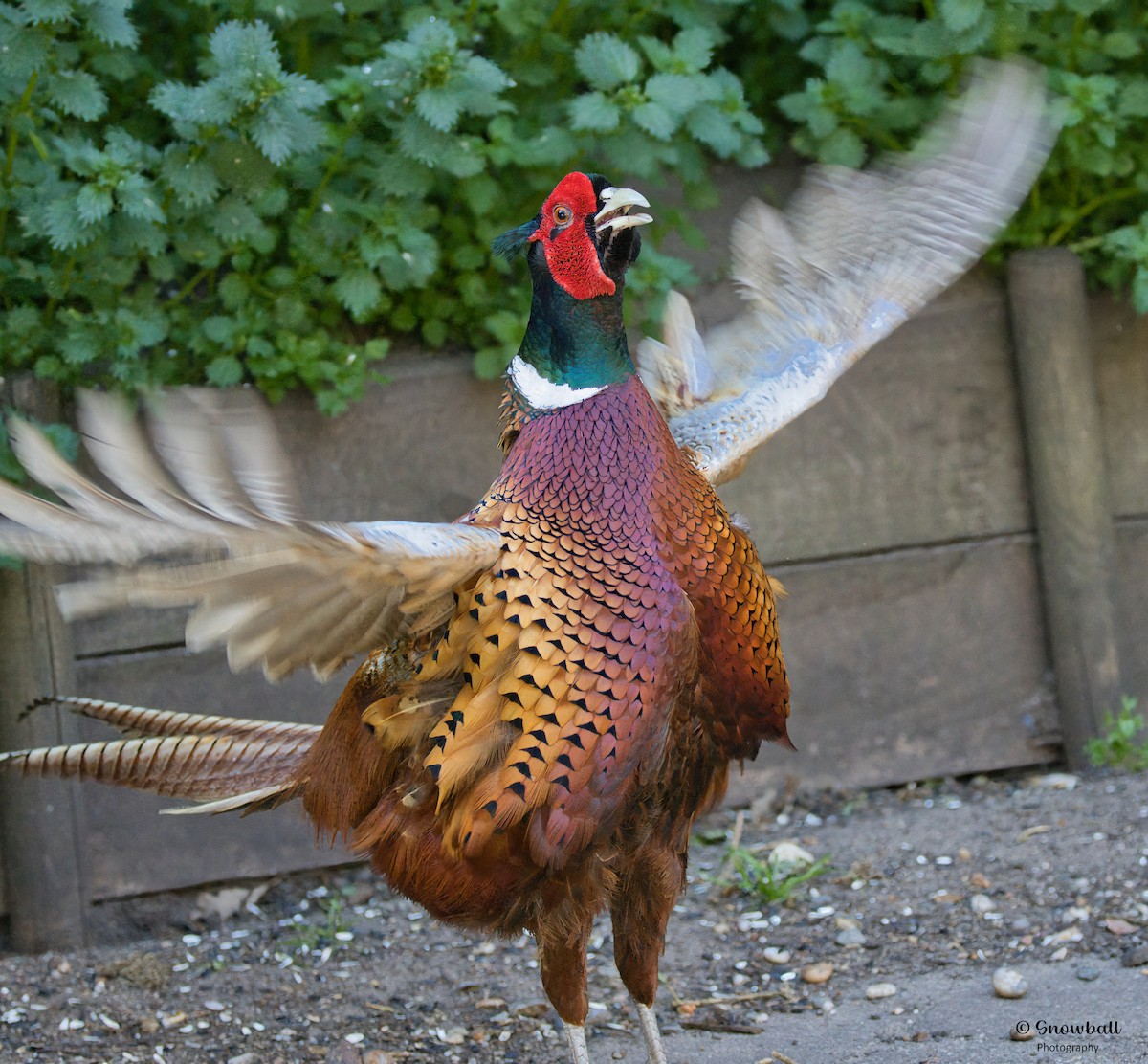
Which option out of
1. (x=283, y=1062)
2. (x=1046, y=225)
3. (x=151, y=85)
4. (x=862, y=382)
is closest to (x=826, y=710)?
(x=862, y=382)

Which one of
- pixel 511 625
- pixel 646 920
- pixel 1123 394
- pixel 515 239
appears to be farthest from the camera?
pixel 1123 394

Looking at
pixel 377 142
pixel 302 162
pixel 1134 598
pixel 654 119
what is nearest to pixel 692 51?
pixel 654 119

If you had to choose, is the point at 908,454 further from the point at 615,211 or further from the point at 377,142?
the point at 615,211

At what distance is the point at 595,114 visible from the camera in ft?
10.7

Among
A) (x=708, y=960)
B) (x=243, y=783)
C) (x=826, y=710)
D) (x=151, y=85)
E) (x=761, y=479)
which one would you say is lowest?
(x=708, y=960)

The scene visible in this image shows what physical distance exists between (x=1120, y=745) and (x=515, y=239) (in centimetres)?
236

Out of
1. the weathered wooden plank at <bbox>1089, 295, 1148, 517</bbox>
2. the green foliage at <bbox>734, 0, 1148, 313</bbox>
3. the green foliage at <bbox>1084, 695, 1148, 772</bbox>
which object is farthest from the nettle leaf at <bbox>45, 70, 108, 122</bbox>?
the green foliage at <bbox>1084, 695, 1148, 772</bbox>

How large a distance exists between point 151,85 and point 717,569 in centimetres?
206

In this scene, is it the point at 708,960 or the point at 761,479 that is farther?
the point at 761,479

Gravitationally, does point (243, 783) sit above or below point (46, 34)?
below

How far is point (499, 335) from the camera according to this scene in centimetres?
346

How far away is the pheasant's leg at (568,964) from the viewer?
2.36 meters

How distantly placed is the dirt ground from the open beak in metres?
1.57

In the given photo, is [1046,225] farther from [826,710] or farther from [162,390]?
[162,390]
